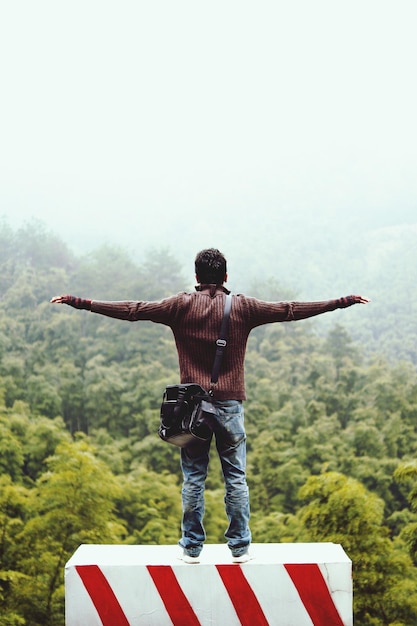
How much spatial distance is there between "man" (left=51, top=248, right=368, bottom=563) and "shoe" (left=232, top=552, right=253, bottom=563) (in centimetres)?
10

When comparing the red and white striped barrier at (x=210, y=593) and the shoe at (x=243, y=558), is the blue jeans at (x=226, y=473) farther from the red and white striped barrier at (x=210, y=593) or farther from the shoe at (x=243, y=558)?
the red and white striped barrier at (x=210, y=593)

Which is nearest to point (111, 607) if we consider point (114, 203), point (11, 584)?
point (11, 584)

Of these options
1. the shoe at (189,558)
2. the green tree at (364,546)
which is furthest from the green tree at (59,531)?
the shoe at (189,558)

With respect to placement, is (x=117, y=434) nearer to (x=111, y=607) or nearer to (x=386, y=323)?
(x=386, y=323)

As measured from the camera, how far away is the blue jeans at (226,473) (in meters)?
3.42

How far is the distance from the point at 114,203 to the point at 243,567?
6188 cm

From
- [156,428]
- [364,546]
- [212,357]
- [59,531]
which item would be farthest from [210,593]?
[156,428]

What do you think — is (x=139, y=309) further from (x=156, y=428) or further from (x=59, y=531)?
(x=156, y=428)

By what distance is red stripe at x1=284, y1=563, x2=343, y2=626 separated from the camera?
3145 mm

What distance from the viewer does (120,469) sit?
81.5 feet

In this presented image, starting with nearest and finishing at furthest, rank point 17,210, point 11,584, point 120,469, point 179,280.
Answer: point 11,584 < point 120,469 < point 179,280 < point 17,210

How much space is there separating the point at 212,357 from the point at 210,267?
0.43 m

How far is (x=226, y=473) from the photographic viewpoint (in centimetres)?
348

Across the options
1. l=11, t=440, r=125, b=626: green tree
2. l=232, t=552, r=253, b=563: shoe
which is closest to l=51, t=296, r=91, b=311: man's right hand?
l=232, t=552, r=253, b=563: shoe
